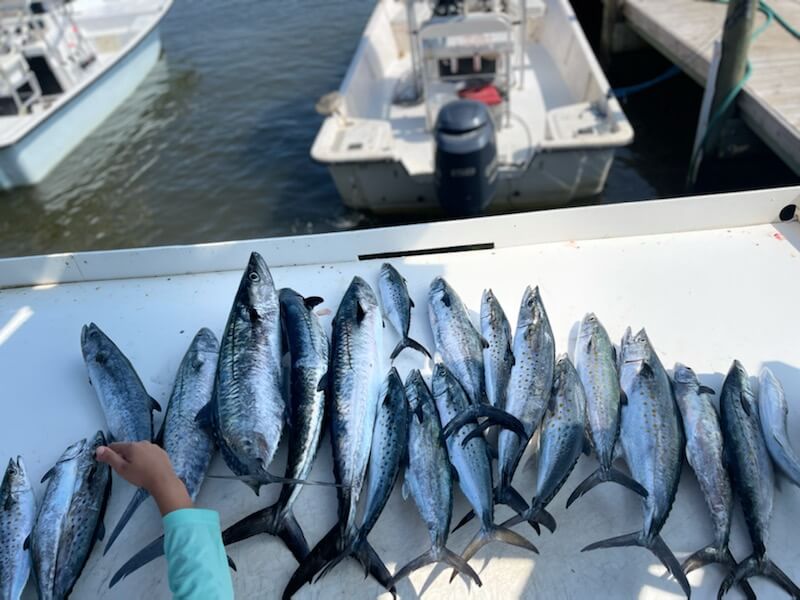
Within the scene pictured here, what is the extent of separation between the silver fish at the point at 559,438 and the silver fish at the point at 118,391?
162 centimetres

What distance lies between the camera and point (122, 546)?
81.9 inches

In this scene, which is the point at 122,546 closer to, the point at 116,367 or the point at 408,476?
the point at 116,367

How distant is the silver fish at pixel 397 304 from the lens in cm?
266

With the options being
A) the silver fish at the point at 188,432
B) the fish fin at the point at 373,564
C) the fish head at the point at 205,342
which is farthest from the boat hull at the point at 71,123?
the fish fin at the point at 373,564

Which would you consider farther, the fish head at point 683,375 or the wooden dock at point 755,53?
the wooden dock at point 755,53

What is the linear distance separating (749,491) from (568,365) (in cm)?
81

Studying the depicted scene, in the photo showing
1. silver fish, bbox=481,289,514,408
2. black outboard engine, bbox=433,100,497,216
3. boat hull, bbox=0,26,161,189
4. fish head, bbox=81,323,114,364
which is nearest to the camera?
silver fish, bbox=481,289,514,408

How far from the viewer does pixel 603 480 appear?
2078 mm

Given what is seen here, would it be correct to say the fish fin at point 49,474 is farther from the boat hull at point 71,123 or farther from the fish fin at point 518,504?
the boat hull at point 71,123

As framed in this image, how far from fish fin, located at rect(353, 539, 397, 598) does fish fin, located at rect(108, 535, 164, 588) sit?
0.70 meters

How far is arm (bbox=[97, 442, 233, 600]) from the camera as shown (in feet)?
5.24

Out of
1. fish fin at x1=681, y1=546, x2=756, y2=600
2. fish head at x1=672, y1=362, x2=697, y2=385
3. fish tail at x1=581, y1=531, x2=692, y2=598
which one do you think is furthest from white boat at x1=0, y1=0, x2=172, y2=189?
fish fin at x1=681, y1=546, x2=756, y2=600

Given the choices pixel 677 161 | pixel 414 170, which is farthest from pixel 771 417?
pixel 677 161

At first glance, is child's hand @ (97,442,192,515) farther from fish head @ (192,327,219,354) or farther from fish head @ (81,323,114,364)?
fish head @ (81,323,114,364)
